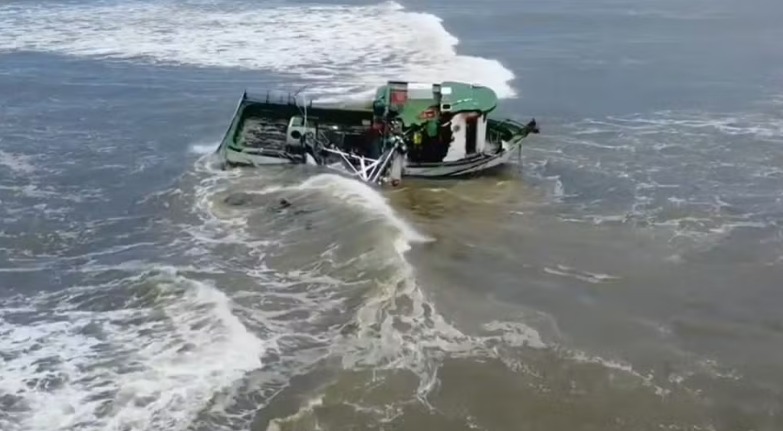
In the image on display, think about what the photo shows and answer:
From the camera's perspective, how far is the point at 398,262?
2158cm

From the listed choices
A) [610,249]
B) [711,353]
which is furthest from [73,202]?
[711,353]

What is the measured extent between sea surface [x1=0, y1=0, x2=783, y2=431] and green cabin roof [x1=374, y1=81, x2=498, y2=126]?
7.35 feet

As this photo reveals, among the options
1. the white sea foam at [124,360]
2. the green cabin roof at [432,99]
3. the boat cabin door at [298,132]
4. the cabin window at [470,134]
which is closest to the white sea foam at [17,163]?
the boat cabin door at [298,132]

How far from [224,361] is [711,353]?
9.00 meters

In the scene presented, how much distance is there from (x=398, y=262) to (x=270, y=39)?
2952 centimetres

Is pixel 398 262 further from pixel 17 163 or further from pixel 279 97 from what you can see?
pixel 279 97

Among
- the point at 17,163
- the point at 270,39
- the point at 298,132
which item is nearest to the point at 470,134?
the point at 298,132

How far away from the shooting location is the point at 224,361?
1727 centimetres

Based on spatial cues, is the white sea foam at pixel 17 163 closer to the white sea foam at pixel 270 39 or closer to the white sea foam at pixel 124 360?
the white sea foam at pixel 124 360

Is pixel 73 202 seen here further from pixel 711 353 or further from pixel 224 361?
pixel 711 353

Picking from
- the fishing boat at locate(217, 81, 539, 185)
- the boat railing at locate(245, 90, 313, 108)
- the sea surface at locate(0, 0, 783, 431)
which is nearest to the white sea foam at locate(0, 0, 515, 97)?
the sea surface at locate(0, 0, 783, 431)

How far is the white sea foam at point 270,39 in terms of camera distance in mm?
41500

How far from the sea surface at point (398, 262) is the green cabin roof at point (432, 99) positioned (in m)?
2.24

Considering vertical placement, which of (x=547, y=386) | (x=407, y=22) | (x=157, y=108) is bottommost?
(x=547, y=386)
